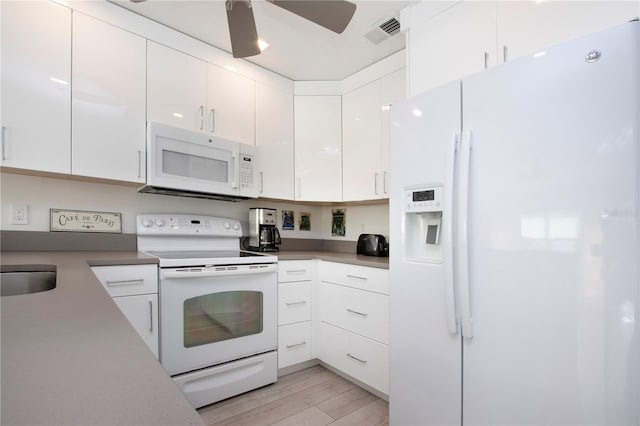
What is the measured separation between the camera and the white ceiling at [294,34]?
1914 millimetres

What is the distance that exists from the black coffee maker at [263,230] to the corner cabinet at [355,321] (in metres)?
0.44

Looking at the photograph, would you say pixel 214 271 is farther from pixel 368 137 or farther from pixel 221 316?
pixel 368 137

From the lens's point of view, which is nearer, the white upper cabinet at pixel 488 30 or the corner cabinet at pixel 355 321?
the white upper cabinet at pixel 488 30

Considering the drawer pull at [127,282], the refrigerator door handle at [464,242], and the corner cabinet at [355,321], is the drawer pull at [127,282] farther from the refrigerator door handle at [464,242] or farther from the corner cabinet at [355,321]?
the refrigerator door handle at [464,242]

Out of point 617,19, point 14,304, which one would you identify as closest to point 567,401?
point 617,19

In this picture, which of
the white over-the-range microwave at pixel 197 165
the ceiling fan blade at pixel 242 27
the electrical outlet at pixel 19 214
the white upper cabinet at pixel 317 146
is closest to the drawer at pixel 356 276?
the white upper cabinet at pixel 317 146

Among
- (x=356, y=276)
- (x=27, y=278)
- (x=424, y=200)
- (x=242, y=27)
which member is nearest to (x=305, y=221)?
A: (x=356, y=276)

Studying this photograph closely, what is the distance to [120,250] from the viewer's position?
2102mm

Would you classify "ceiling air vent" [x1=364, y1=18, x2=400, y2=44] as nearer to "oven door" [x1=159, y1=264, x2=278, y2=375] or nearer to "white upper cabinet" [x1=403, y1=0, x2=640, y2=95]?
"white upper cabinet" [x1=403, y1=0, x2=640, y2=95]

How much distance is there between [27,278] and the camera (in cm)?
132

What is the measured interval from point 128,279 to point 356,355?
4.82ft

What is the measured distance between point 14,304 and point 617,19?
2016mm

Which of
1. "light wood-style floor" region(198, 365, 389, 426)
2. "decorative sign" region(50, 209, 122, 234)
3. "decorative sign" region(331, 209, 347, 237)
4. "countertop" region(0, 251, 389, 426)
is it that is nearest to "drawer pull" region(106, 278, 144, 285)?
"decorative sign" region(50, 209, 122, 234)

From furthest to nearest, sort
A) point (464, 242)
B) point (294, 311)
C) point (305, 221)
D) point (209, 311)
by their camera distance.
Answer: point (305, 221) < point (294, 311) < point (209, 311) < point (464, 242)
